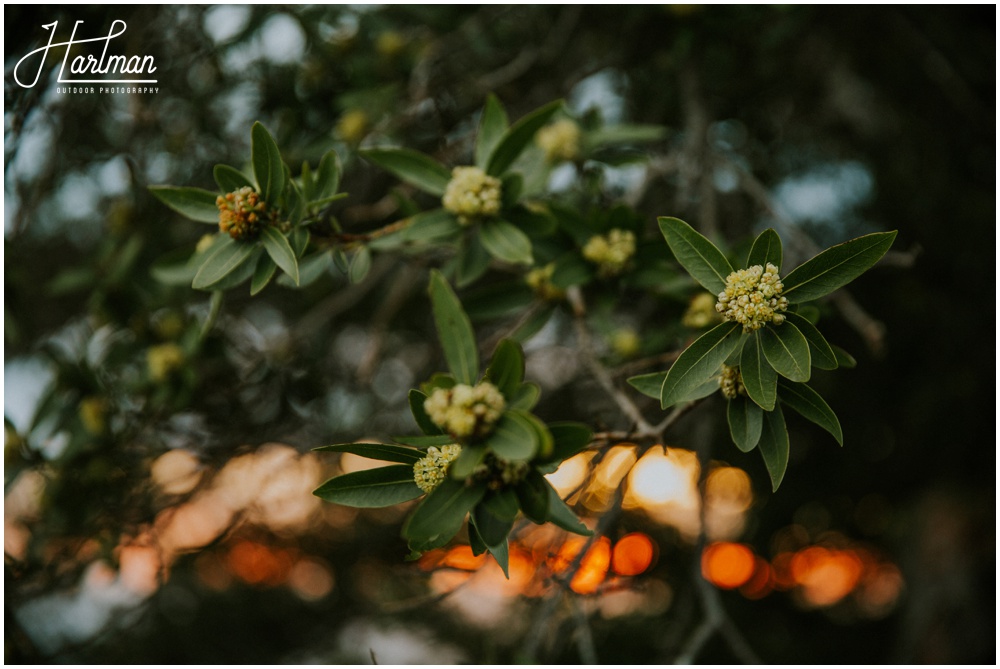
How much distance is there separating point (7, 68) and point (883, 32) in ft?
12.2

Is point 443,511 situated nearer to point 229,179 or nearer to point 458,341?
point 458,341

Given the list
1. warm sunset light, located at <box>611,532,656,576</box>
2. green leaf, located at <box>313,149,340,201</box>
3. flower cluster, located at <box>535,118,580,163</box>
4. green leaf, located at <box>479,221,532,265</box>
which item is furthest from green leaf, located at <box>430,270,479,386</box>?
warm sunset light, located at <box>611,532,656,576</box>

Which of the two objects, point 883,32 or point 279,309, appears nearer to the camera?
point 883,32

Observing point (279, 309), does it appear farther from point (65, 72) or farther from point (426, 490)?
point (426, 490)

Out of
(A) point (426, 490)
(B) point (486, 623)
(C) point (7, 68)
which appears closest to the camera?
(A) point (426, 490)

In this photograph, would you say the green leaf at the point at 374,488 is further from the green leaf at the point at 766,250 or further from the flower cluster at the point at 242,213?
Result: the green leaf at the point at 766,250

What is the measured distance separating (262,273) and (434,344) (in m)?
1.38

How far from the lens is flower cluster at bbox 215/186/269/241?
120 cm

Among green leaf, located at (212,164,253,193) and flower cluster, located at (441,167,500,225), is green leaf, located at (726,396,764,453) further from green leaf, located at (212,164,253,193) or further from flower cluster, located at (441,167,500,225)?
green leaf, located at (212,164,253,193)

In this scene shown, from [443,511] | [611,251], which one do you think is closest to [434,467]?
[443,511]

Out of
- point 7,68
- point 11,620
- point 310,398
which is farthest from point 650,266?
point 11,620

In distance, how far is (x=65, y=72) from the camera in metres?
2.21

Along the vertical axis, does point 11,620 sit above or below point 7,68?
below

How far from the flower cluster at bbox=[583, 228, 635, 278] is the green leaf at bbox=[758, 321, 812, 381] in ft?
1.59
